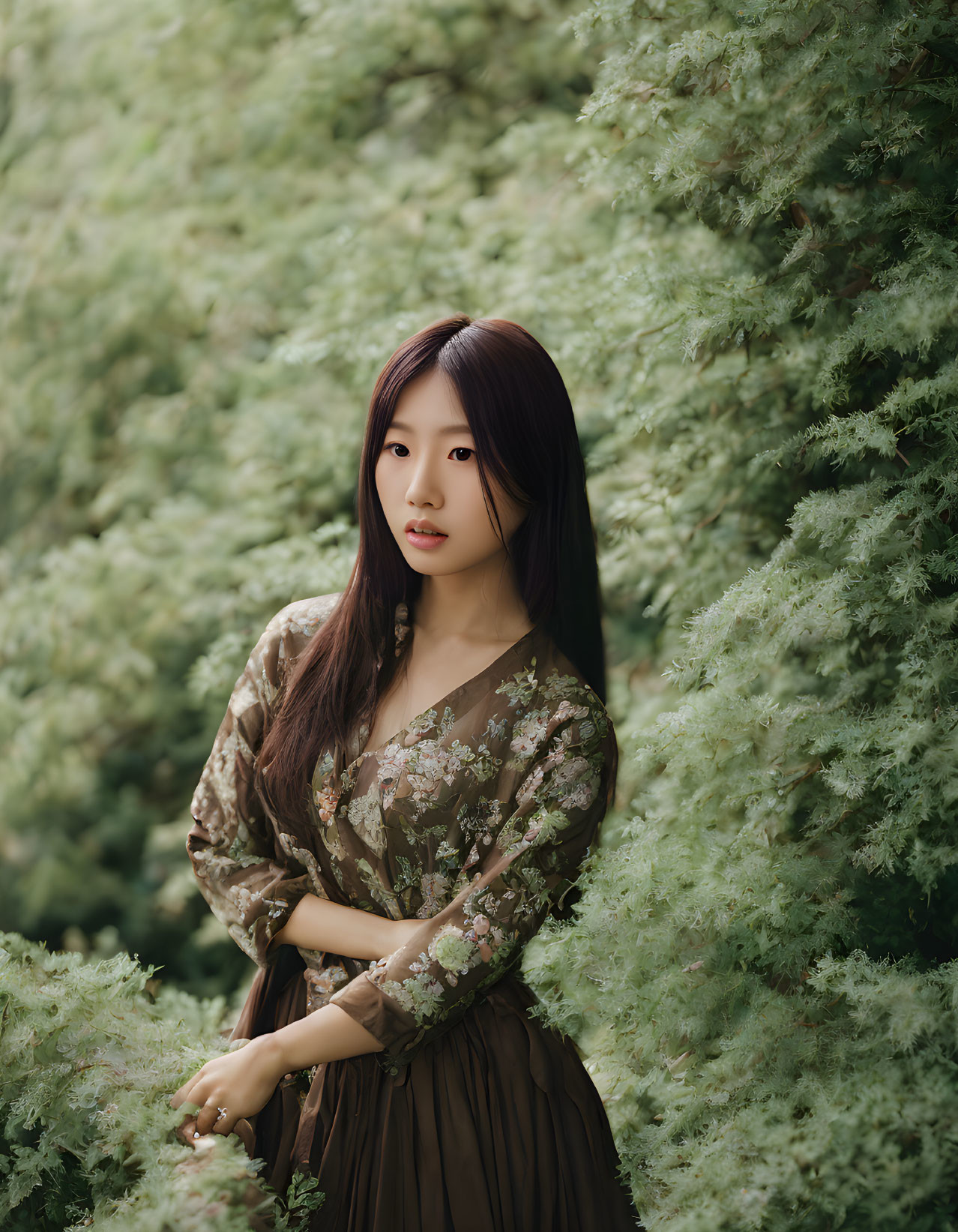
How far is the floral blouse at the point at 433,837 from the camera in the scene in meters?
1.28

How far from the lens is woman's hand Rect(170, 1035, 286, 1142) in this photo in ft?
4.15

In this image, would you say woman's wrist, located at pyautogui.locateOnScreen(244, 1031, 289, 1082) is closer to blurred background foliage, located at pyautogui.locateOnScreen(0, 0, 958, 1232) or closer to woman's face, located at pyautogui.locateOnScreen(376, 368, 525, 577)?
blurred background foliage, located at pyautogui.locateOnScreen(0, 0, 958, 1232)

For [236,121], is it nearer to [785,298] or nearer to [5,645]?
[5,645]

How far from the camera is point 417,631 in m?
1.51

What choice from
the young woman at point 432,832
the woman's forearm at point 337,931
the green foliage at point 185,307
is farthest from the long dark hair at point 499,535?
the green foliage at point 185,307

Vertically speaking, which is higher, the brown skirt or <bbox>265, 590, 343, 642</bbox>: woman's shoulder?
<bbox>265, 590, 343, 642</bbox>: woman's shoulder

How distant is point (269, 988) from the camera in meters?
1.44

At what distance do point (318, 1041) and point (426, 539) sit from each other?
0.59m

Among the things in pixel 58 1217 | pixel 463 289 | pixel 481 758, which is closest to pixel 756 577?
pixel 481 758

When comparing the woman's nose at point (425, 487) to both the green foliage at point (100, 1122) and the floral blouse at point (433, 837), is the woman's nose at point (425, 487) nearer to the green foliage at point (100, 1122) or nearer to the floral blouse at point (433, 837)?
the floral blouse at point (433, 837)

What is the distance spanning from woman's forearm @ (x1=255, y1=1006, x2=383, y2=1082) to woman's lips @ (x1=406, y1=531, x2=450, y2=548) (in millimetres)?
543

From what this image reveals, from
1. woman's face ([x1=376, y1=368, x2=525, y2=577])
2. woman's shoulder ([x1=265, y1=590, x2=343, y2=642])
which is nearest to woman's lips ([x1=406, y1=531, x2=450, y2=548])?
woman's face ([x1=376, y1=368, x2=525, y2=577])

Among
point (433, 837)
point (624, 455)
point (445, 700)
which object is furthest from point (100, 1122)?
point (624, 455)

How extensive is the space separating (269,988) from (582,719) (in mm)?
530
